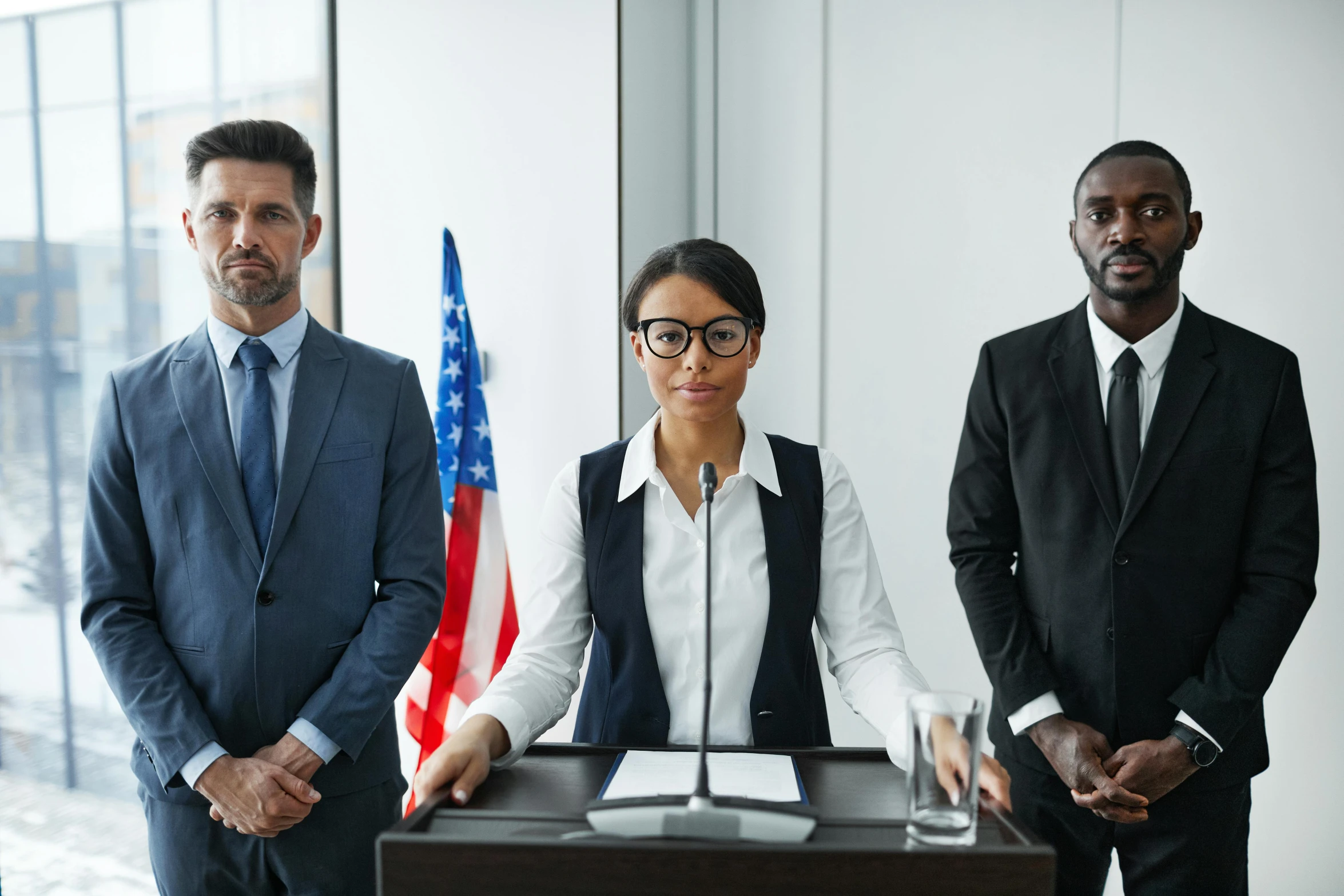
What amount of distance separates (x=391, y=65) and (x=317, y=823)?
2.55m

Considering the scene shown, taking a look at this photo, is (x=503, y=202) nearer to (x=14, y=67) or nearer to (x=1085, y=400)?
(x=14, y=67)

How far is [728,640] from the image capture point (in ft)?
5.43

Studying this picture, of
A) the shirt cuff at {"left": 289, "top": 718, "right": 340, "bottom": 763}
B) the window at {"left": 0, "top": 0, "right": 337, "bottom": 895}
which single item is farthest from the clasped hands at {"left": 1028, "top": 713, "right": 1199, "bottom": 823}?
the window at {"left": 0, "top": 0, "right": 337, "bottom": 895}

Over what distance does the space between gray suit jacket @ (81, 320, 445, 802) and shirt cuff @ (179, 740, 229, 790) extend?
19mm

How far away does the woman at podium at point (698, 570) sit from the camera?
164 cm

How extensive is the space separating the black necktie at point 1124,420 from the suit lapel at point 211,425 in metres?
1.53

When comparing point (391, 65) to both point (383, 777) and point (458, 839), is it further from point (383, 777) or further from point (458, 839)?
point (458, 839)

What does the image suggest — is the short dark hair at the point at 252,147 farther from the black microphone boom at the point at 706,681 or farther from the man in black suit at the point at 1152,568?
the man in black suit at the point at 1152,568

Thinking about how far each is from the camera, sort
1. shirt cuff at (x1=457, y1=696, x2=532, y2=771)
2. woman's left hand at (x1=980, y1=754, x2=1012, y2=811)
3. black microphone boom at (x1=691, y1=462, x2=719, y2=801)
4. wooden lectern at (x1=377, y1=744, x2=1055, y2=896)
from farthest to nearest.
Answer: shirt cuff at (x1=457, y1=696, x2=532, y2=771) < woman's left hand at (x1=980, y1=754, x2=1012, y2=811) < black microphone boom at (x1=691, y1=462, x2=719, y2=801) < wooden lectern at (x1=377, y1=744, x2=1055, y2=896)

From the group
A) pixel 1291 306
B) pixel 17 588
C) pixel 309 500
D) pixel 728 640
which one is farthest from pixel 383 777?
pixel 1291 306

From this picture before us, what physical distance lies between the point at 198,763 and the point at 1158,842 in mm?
1661

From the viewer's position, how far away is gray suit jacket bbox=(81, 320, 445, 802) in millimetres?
1768

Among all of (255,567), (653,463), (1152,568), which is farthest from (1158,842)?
(255,567)

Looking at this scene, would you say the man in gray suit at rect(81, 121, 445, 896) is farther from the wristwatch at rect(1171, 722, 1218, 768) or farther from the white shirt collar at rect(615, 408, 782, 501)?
the wristwatch at rect(1171, 722, 1218, 768)
